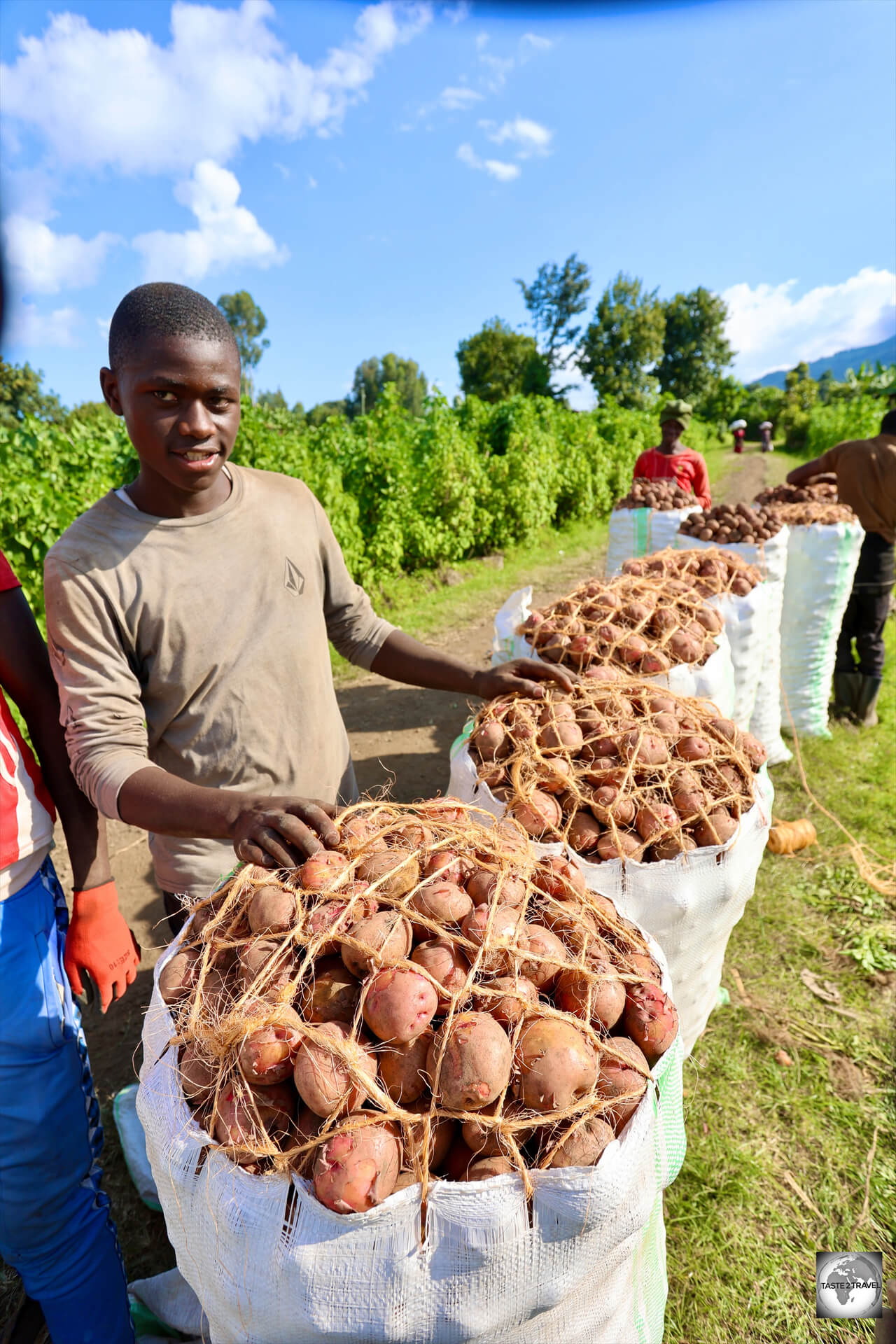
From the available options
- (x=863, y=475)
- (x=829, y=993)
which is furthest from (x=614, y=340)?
(x=829, y=993)

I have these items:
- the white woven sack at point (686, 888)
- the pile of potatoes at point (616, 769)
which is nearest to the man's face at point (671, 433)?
the pile of potatoes at point (616, 769)

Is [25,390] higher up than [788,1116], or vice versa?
[25,390]

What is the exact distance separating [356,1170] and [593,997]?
473mm

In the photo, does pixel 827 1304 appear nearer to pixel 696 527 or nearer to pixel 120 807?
pixel 120 807

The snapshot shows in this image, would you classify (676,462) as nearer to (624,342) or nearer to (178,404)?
(178,404)

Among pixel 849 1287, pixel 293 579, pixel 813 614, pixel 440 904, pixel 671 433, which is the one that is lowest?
pixel 849 1287

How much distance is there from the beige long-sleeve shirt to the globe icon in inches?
80.9

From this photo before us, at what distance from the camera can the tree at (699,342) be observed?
46062 millimetres

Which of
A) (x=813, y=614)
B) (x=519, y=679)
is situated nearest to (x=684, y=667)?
(x=519, y=679)

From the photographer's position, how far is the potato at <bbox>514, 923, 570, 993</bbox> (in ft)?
3.81

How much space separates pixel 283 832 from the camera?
1233 millimetres

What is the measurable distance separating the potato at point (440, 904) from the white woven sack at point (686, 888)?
447 mm

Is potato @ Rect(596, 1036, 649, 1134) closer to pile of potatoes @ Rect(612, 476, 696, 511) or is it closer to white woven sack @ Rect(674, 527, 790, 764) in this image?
white woven sack @ Rect(674, 527, 790, 764)

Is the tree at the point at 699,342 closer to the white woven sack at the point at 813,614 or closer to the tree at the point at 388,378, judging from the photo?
the tree at the point at 388,378
